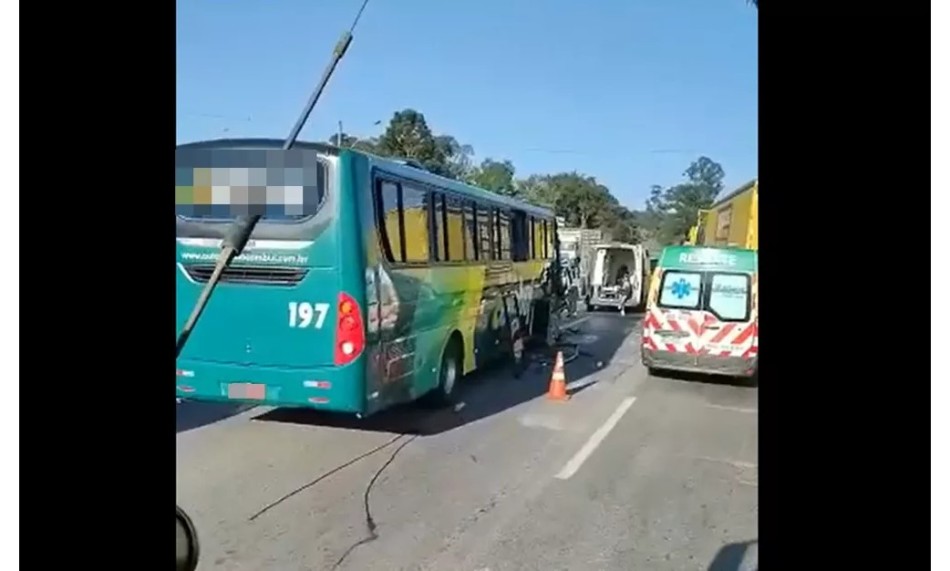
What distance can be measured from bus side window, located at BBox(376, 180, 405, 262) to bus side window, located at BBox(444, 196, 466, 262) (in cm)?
106

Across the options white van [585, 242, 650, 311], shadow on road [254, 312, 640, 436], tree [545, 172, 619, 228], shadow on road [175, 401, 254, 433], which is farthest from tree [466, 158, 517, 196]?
tree [545, 172, 619, 228]

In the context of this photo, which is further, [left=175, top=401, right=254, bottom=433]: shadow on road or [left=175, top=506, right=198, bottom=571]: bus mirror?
[left=175, top=401, right=254, bottom=433]: shadow on road

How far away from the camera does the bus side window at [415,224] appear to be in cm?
606

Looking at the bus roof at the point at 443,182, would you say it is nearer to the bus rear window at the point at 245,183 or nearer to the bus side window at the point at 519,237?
the bus side window at the point at 519,237

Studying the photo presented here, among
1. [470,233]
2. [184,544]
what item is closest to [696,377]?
[470,233]

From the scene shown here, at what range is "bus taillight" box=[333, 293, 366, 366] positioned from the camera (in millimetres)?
5242

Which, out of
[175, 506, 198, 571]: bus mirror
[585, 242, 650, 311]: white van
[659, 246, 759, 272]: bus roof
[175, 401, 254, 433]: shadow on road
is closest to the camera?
[175, 506, 198, 571]: bus mirror

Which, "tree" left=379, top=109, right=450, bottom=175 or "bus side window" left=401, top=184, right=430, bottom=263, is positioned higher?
"tree" left=379, top=109, right=450, bottom=175

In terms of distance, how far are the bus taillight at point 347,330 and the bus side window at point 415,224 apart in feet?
2.85

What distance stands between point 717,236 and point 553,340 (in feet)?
8.82

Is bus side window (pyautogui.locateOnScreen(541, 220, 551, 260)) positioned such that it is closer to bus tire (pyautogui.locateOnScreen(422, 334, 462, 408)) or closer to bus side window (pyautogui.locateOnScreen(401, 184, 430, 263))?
bus tire (pyautogui.locateOnScreen(422, 334, 462, 408))

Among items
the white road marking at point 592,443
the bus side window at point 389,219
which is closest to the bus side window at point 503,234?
the white road marking at point 592,443
